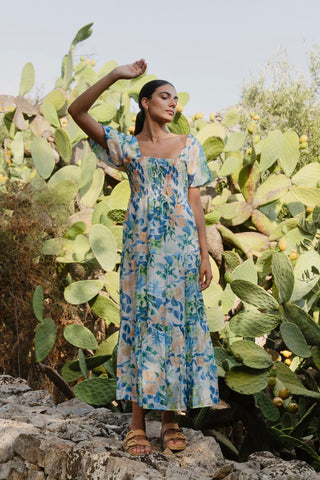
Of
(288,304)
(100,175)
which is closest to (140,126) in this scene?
(288,304)

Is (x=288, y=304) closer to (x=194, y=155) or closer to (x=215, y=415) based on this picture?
(x=215, y=415)

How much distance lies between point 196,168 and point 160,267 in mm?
406

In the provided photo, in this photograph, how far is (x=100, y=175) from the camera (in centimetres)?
487

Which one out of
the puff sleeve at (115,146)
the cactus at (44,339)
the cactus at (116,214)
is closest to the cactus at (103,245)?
the cactus at (116,214)

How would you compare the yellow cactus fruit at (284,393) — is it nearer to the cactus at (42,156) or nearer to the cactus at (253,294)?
the cactus at (253,294)

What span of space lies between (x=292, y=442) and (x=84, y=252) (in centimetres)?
183

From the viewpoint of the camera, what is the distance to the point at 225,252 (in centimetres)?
412

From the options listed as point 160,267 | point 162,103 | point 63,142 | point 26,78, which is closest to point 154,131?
point 162,103

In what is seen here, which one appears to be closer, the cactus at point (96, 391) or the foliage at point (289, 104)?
the cactus at point (96, 391)

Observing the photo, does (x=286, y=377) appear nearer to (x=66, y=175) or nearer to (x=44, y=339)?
(x=44, y=339)

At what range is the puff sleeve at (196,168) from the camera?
8.41 feet

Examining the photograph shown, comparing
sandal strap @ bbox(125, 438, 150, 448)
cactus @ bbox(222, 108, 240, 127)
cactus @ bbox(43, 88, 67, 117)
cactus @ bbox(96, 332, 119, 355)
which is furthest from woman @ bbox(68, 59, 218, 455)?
cactus @ bbox(43, 88, 67, 117)

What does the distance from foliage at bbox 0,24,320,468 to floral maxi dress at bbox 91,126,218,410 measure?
30.4 inches

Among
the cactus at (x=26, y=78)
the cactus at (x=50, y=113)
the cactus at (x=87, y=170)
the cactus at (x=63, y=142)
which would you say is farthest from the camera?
the cactus at (x=26, y=78)
